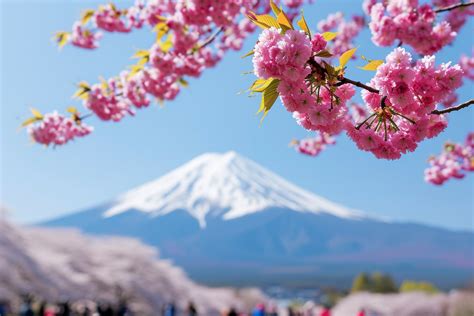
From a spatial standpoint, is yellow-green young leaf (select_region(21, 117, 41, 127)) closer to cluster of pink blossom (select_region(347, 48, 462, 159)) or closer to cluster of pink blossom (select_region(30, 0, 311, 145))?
cluster of pink blossom (select_region(30, 0, 311, 145))

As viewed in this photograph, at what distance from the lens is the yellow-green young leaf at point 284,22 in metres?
2.55

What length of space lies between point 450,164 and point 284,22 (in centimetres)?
746

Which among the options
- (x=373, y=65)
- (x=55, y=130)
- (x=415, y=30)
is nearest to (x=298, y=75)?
(x=373, y=65)

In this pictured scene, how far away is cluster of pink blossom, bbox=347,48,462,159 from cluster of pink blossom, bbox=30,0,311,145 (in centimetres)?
204

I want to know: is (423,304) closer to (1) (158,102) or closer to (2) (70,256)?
(2) (70,256)

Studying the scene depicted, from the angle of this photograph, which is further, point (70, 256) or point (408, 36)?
point (70, 256)

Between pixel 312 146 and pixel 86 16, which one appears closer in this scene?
pixel 86 16

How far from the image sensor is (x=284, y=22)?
8.45 feet

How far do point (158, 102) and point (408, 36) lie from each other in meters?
2.72

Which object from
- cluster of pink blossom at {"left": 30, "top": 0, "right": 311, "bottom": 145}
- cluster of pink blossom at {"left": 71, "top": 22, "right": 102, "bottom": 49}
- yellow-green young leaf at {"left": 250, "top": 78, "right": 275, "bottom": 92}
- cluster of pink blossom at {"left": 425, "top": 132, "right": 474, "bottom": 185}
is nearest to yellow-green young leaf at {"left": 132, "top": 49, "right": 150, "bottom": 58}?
cluster of pink blossom at {"left": 30, "top": 0, "right": 311, "bottom": 145}

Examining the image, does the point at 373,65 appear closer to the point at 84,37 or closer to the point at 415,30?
the point at 415,30

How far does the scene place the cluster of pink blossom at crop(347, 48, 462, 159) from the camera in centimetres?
270

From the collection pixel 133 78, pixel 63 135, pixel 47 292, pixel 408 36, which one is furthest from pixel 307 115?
pixel 47 292

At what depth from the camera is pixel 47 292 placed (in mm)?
21047
